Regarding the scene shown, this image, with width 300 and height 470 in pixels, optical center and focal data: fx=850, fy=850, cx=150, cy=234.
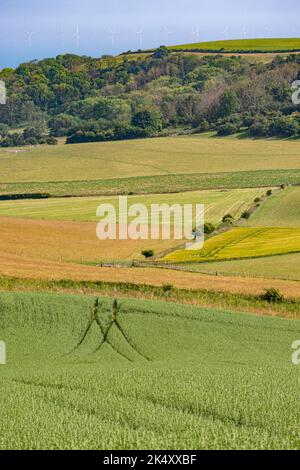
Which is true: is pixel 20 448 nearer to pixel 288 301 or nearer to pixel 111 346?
pixel 111 346

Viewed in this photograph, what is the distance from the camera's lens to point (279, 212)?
76688 millimetres

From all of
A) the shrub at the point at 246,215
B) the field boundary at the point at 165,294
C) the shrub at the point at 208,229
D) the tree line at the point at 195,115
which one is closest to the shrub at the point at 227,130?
the tree line at the point at 195,115

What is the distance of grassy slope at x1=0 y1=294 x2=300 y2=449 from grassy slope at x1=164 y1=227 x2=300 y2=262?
68.1 feet

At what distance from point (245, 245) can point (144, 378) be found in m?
37.3

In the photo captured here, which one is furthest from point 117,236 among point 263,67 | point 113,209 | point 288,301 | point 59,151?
point 263,67

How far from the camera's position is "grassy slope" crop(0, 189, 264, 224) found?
256 ft

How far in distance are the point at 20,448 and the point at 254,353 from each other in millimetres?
16512

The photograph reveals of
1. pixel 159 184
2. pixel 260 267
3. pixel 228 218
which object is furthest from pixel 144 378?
pixel 159 184

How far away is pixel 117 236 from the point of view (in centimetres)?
6719

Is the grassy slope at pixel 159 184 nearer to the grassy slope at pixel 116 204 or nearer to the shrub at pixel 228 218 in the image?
the grassy slope at pixel 116 204

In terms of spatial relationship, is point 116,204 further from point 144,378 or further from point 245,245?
point 144,378

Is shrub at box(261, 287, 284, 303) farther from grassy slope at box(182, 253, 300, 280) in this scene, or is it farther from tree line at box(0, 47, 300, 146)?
tree line at box(0, 47, 300, 146)

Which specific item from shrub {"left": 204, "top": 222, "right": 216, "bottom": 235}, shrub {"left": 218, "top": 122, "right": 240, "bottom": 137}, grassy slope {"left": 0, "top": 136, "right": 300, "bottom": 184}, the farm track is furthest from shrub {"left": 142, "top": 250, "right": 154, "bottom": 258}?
shrub {"left": 218, "top": 122, "right": 240, "bottom": 137}

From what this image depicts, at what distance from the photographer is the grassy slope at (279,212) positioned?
7188 centimetres
